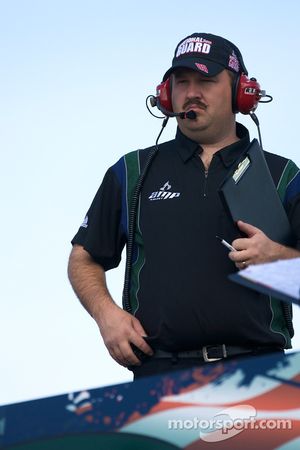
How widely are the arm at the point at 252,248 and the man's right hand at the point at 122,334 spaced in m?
0.49

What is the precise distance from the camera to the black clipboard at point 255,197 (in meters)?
3.38

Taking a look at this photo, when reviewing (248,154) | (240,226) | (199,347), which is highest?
(248,154)

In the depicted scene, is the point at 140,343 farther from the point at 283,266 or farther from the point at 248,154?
the point at 283,266

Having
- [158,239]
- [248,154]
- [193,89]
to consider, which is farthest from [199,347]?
[193,89]

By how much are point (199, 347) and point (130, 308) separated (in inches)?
14.1

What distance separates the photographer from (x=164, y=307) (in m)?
3.54

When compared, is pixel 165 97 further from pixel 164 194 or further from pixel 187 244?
pixel 187 244

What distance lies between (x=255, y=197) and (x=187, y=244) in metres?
0.33

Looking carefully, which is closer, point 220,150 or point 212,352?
point 212,352

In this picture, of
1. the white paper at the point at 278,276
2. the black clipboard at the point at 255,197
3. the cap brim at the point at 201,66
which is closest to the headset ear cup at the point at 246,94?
the cap brim at the point at 201,66

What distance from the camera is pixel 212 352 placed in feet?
11.5

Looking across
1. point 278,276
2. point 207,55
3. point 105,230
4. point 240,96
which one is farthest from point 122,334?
point 278,276

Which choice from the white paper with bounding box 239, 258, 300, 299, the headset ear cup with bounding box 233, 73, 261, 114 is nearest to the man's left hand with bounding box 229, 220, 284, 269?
the headset ear cup with bounding box 233, 73, 261, 114

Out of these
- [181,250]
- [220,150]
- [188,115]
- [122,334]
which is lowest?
[122,334]
